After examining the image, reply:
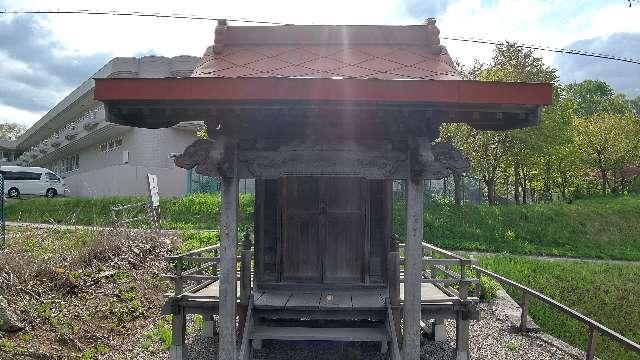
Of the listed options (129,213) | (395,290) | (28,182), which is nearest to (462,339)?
(395,290)

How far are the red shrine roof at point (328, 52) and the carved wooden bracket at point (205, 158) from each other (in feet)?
3.13

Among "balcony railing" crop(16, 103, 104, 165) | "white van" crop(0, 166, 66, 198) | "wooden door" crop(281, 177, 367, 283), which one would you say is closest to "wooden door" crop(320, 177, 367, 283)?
"wooden door" crop(281, 177, 367, 283)

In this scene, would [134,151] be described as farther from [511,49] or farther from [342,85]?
[342,85]

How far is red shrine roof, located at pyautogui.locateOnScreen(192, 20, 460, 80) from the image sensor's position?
6082 mm

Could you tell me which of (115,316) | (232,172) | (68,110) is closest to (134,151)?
(68,110)

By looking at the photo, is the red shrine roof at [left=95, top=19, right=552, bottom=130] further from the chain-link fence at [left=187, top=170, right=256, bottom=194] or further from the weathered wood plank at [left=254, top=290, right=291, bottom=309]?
the chain-link fence at [left=187, top=170, right=256, bottom=194]

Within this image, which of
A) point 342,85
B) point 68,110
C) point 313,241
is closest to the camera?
point 342,85

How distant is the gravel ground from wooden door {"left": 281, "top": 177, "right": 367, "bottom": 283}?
128cm

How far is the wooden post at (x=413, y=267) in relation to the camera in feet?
19.1

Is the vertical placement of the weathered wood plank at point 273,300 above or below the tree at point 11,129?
below

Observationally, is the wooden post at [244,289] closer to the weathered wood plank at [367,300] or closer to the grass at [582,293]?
the weathered wood plank at [367,300]

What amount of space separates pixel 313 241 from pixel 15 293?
551cm

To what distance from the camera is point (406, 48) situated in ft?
22.6

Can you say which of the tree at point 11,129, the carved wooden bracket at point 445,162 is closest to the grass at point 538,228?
the carved wooden bracket at point 445,162
